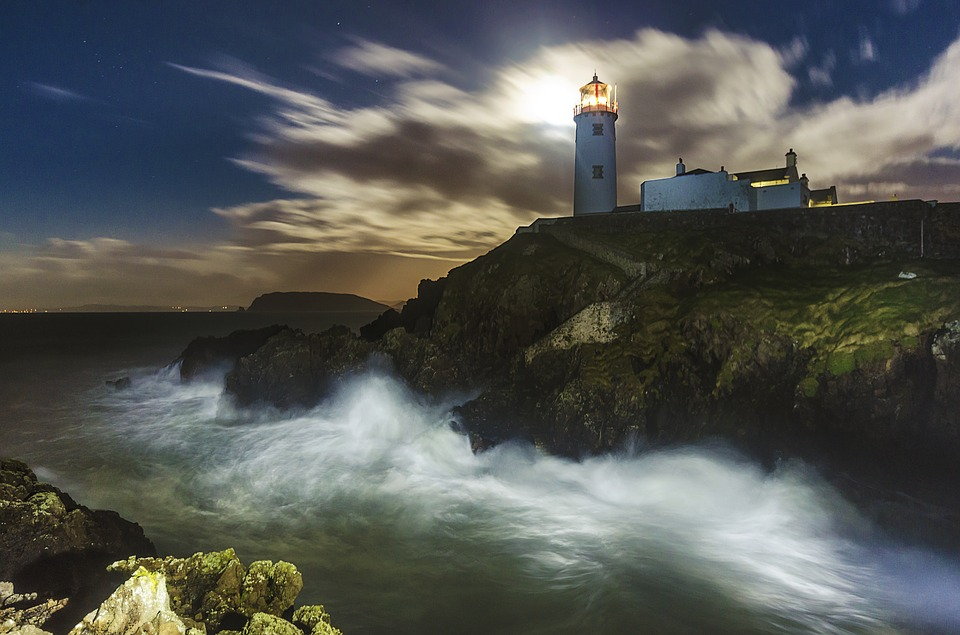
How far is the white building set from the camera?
3027 cm

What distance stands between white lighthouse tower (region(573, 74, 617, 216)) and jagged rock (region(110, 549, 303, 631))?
103ft

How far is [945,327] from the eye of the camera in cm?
1535

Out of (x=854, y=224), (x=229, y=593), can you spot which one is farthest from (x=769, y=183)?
(x=229, y=593)

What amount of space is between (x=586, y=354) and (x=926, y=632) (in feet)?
43.6

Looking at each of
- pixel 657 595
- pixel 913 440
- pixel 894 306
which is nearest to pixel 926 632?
pixel 657 595

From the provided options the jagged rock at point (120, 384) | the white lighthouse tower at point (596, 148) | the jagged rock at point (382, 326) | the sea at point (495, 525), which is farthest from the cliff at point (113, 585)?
the jagged rock at point (120, 384)

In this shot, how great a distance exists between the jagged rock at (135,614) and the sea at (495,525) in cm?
422

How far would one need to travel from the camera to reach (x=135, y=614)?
22.0 ft

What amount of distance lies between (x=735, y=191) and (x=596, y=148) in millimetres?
9694

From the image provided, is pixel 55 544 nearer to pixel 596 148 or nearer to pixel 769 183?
pixel 596 148

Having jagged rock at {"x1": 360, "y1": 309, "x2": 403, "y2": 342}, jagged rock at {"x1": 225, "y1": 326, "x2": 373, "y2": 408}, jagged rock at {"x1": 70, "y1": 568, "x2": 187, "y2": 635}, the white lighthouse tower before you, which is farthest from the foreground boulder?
the white lighthouse tower

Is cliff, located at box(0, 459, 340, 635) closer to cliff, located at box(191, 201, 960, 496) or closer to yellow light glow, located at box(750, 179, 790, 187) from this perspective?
cliff, located at box(191, 201, 960, 496)

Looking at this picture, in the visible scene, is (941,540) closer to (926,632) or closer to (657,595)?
(926,632)

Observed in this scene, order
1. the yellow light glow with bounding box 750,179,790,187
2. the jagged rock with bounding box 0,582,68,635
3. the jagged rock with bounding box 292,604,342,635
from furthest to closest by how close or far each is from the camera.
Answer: the yellow light glow with bounding box 750,179,790,187 < the jagged rock with bounding box 0,582,68,635 < the jagged rock with bounding box 292,604,342,635
